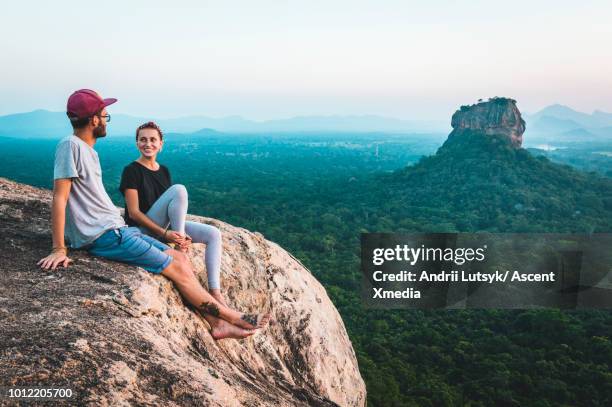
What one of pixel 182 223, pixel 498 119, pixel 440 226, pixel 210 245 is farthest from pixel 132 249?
pixel 498 119

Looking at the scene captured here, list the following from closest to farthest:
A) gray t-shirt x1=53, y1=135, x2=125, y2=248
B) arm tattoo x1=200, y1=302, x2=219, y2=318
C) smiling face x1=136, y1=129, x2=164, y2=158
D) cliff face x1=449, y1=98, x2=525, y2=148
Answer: gray t-shirt x1=53, y1=135, x2=125, y2=248
arm tattoo x1=200, y1=302, x2=219, y2=318
smiling face x1=136, y1=129, x2=164, y2=158
cliff face x1=449, y1=98, x2=525, y2=148

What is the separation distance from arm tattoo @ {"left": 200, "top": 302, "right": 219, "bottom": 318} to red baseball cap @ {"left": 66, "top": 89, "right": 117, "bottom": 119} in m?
1.84

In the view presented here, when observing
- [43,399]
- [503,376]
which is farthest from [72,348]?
[503,376]

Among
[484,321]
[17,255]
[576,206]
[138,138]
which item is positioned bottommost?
[484,321]

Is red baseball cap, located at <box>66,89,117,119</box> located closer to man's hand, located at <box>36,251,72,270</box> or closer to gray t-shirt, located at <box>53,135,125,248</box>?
gray t-shirt, located at <box>53,135,125,248</box>

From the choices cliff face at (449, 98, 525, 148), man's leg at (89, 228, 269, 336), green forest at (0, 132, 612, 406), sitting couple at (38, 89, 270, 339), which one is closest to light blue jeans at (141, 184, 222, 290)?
sitting couple at (38, 89, 270, 339)

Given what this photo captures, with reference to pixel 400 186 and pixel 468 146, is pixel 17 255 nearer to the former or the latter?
pixel 400 186

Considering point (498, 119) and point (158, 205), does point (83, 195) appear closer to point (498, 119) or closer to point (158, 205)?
point (158, 205)

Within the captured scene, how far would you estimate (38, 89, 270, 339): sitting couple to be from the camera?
330cm

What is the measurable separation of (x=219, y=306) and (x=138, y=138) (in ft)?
5.70

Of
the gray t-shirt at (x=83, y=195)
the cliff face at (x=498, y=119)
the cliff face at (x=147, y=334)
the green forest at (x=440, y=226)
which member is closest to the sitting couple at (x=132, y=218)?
the gray t-shirt at (x=83, y=195)

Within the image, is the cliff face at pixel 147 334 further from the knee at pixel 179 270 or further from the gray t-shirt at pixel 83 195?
the gray t-shirt at pixel 83 195

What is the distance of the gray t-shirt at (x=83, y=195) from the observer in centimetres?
326

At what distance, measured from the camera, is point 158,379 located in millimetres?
2508
